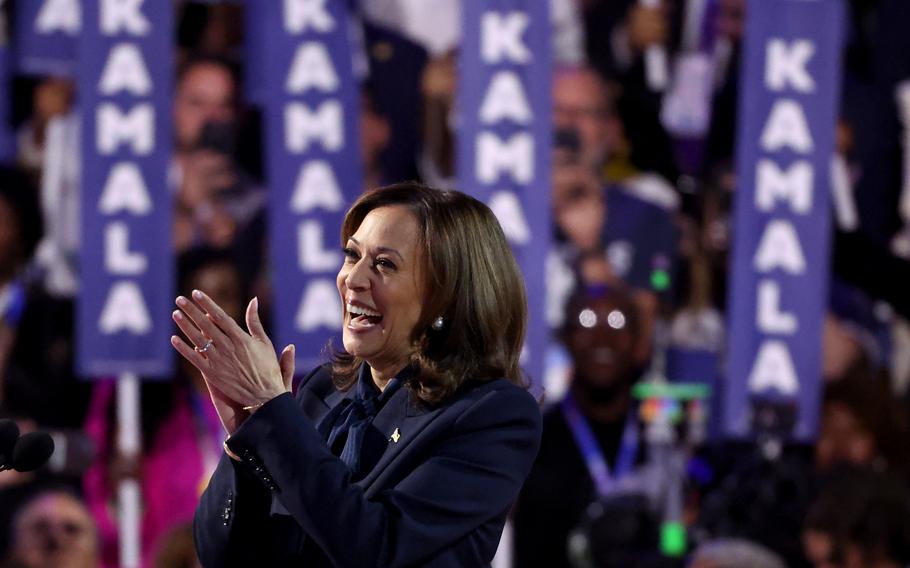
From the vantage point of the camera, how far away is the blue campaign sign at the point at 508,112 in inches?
229

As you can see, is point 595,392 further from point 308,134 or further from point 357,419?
point 357,419

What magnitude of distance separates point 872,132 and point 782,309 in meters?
1.23

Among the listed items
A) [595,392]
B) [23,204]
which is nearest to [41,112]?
[23,204]

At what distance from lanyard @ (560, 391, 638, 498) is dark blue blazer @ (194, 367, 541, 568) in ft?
13.7

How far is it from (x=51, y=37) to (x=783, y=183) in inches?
121

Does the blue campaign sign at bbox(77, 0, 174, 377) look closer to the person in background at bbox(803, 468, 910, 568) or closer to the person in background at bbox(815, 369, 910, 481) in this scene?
the person in background at bbox(803, 468, 910, 568)

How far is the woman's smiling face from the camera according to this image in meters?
1.85

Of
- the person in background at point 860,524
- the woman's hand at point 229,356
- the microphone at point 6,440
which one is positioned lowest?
the person in background at point 860,524

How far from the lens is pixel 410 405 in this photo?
1.89 m

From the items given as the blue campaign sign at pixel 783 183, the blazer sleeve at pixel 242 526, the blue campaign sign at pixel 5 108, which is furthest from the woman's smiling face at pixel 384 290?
the blue campaign sign at pixel 5 108

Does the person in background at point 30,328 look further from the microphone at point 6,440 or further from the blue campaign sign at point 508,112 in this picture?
the microphone at point 6,440

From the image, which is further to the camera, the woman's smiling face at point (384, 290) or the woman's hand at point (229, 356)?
the woman's smiling face at point (384, 290)

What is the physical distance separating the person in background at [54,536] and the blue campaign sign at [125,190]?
1217 millimetres

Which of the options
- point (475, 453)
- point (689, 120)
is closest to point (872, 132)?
point (689, 120)
